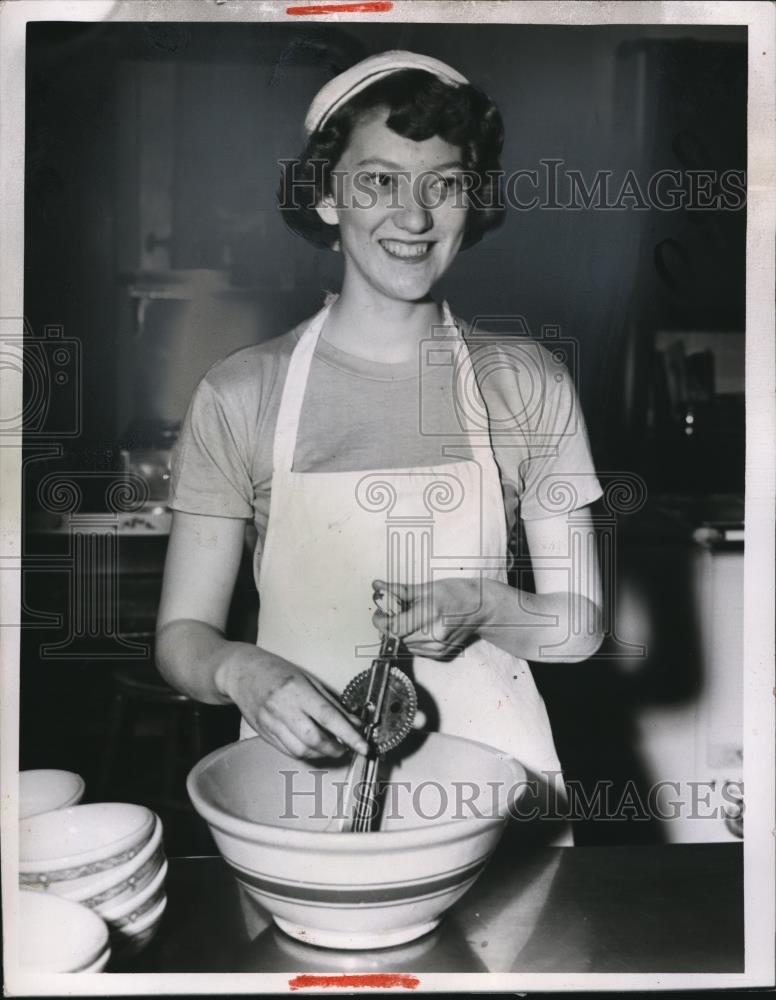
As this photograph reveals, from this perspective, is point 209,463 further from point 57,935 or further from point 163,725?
point 57,935

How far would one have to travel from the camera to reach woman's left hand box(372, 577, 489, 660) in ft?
2.74

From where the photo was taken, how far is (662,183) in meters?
0.85

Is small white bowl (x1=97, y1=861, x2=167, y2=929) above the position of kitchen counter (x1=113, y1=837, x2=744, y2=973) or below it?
above

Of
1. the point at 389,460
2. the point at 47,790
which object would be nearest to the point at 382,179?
the point at 389,460

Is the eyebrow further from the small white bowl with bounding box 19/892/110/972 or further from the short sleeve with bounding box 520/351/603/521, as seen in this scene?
the small white bowl with bounding box 19/892/110/972

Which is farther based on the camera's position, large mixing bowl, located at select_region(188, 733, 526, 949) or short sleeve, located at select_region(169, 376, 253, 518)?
short sleeve, located at select_region(169, 376, 253, 518)

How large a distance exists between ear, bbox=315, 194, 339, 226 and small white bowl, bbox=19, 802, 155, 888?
0.53 metres

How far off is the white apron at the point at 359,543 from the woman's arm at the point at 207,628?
0.03 meters

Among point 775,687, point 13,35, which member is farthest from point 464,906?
point 13,35

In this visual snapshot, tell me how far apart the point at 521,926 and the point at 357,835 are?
8.4 inches

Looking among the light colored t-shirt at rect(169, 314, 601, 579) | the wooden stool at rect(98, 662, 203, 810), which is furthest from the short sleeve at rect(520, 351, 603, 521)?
the wooden stool at rect(98, 662, 203, 810)

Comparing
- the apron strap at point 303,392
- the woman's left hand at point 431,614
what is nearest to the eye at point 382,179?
the apron strap at point 303,392

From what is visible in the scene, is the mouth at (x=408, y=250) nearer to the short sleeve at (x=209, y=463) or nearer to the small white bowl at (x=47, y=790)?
the short sleeve at (x=209, y=463)

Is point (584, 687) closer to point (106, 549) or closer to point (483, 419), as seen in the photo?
point (483, 419)
